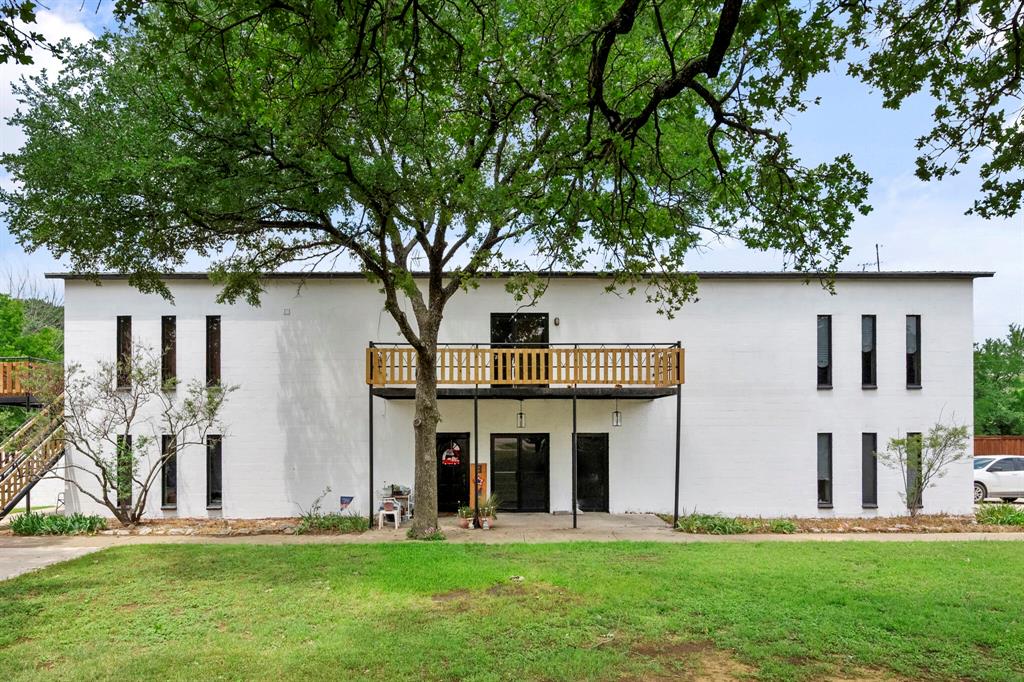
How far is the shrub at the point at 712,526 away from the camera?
13.0m

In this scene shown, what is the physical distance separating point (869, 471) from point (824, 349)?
3015 mm

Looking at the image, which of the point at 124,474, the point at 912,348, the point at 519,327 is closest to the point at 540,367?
the point at 519,327

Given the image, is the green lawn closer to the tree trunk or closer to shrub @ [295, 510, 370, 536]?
the tree trunk

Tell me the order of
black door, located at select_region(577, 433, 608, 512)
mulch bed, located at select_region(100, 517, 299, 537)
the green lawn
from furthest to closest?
black door, located at select_region(577, 433, 608, 512)
mulch bed, located at select_region(100, 517, 299, 537)
the green lawn

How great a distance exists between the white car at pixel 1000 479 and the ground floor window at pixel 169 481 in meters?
21.4

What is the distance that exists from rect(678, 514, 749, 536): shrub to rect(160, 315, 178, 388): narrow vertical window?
11929 mm

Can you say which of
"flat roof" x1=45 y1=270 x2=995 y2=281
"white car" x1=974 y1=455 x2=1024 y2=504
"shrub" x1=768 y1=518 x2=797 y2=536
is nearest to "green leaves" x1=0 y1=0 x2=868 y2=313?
"flat roof" x1=45 y1=270 x2=995 y2=281

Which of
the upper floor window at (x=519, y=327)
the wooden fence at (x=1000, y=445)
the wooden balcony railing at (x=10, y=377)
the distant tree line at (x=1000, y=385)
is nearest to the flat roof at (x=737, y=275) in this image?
the upper floor window at (x=519, y=327)

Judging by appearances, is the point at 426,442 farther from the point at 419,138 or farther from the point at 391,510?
the point at 419,138

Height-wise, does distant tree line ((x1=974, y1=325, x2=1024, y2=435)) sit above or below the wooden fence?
above

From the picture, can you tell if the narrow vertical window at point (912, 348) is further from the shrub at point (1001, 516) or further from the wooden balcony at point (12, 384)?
the wooden balcony at point (12, 384)

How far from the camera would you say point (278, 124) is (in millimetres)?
8336

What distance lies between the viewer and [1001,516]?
1429 cm

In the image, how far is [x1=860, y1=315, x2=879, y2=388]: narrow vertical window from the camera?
51.1 feet
